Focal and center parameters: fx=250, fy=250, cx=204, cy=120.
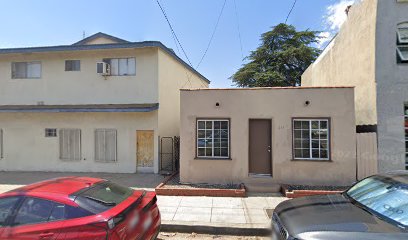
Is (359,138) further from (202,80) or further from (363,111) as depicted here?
(202,80)

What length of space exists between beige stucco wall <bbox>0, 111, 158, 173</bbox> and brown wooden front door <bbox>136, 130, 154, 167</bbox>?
0.18 metres

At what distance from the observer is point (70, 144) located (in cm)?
1125

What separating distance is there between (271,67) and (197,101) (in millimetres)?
21069

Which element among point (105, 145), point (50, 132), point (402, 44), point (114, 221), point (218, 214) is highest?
point (402, 44)

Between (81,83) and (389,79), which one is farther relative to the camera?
(81,83)

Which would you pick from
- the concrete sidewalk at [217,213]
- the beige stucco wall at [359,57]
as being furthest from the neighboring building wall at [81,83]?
the beige stucco wall at [359,57]

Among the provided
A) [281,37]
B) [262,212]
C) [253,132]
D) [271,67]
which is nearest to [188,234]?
[262,212]

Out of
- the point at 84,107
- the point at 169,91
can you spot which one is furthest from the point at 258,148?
the point at 84,107

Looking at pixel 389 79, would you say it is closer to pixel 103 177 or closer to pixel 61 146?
pixel 103 177

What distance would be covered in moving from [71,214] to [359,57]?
9.84 m

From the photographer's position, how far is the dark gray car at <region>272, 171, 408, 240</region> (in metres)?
2.86

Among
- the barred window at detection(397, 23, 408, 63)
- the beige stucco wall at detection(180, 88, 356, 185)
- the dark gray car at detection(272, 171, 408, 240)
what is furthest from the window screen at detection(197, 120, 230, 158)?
the barred window at detection(397, 23, 408, 63)

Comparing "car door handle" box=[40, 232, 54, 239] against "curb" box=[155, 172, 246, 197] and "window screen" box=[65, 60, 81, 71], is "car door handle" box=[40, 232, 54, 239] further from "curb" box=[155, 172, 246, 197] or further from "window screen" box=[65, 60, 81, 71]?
"window screen" box=[65, 60, 81, 71]

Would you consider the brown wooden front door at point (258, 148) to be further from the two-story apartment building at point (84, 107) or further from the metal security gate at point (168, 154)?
the two-story apartment building at point (84, 107)
